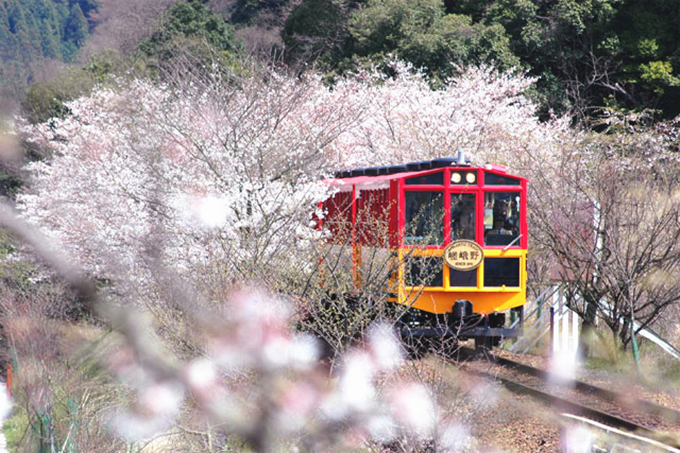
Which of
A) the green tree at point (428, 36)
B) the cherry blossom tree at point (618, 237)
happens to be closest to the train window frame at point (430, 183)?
the cherry blossom tree at point (618, 237)

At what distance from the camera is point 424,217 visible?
10.9m

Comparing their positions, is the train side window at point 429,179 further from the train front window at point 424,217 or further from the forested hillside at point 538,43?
the forested hillside at point 538,43

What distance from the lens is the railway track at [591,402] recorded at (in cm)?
788

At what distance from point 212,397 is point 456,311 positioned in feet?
13.5

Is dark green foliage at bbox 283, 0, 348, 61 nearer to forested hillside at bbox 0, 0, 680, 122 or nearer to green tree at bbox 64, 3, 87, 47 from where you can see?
forested hillside at bbox 0, 0, 680, 122

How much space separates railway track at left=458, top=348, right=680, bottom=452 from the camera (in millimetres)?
7883

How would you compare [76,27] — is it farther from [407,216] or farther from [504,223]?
[504,223]

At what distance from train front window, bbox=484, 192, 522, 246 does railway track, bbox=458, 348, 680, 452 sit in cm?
155

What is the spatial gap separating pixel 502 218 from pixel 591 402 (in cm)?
290

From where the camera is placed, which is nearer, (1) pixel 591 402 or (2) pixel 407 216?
(1) pixel 591 402

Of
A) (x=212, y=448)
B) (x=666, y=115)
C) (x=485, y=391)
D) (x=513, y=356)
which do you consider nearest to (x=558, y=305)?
(x=513, y=356)

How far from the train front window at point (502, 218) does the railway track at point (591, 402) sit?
1.55 meters

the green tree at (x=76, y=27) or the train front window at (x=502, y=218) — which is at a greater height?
the green tree at (x=76, y=27)

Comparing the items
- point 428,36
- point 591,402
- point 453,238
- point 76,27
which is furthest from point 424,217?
point 76,27
